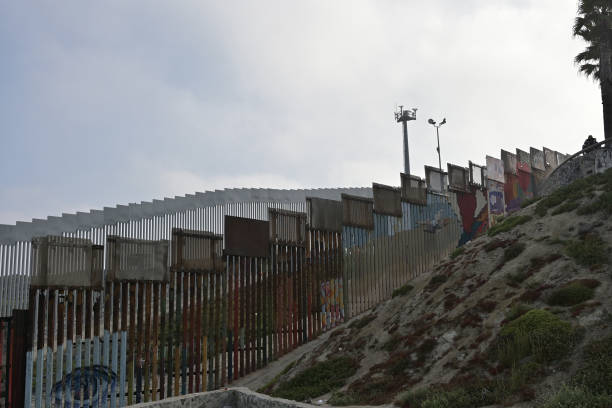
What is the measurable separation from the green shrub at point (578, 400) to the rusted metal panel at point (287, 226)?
1429 centimetres

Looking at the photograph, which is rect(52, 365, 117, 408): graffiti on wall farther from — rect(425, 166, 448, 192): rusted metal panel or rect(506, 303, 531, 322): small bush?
rect(425, 166, 448, 192): rusted metal panel

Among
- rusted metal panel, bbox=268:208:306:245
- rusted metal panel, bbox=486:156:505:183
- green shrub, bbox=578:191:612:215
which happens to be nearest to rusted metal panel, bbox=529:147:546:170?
rusted metal panel, bbox=486:156:505:183

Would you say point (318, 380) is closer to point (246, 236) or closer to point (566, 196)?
point (246, 236)

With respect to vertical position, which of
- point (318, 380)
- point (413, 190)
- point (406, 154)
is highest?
point (406, 154)

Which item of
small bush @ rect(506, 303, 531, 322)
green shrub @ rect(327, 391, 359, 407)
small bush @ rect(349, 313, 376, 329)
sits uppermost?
small bush @ rect(506, 303, 531, 322)

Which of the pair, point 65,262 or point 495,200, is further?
point 495,200

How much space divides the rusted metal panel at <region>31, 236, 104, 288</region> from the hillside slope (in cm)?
749

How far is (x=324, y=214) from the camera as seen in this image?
86.2 feet

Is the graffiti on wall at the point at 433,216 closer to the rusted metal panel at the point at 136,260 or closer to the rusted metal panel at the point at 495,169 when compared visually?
the rusted metal panel at the point at 495,169

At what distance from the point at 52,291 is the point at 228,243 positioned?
684 cm

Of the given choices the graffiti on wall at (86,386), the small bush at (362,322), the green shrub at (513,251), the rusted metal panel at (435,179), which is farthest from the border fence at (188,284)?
the green shrub at (513,251)

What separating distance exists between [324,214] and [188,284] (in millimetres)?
7364

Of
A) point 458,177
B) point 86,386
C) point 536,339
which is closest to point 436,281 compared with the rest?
point 536,339

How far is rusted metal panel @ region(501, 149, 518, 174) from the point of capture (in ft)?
128
